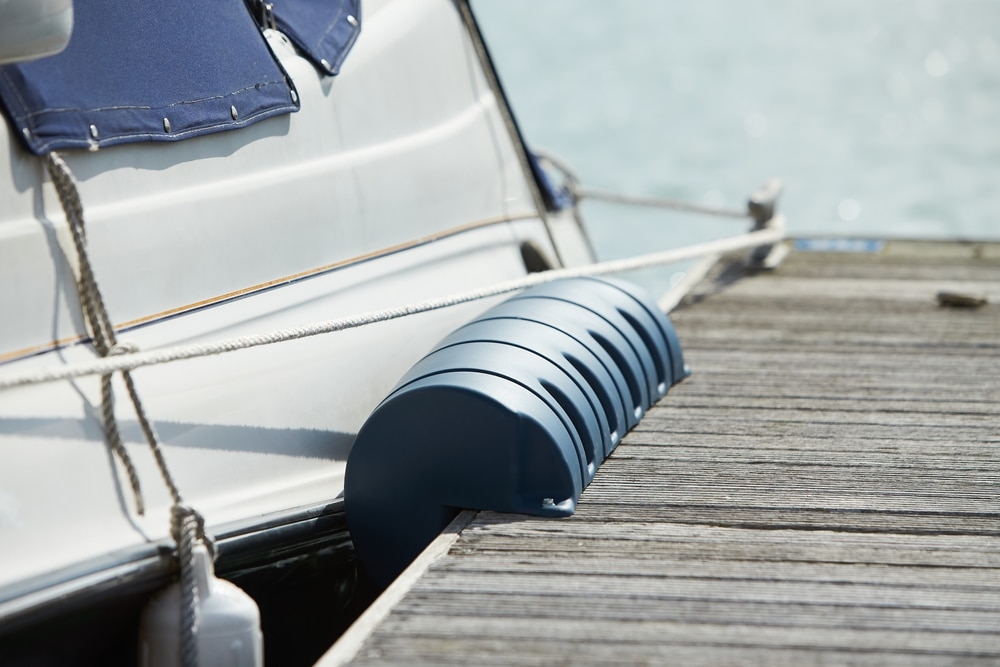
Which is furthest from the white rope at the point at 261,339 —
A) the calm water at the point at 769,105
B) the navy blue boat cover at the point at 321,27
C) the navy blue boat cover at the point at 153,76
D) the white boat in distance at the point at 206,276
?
the calm water at the point at 769,105

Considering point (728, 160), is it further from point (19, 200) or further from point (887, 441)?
point (19, 200)

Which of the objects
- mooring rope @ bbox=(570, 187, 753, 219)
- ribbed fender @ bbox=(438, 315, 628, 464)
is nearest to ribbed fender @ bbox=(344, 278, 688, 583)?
ribbed fender @ bbox=(438, 315, 628, 464)

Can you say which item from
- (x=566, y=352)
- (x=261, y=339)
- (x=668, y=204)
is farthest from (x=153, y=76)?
(x=668, y=204)

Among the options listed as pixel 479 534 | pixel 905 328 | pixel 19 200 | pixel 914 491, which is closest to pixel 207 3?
pixel 19 200

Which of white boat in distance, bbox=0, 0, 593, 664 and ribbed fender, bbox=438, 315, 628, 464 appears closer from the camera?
white boat in distance, bbox=0, 0, 593, 664

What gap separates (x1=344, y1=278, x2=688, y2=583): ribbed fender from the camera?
2775mm

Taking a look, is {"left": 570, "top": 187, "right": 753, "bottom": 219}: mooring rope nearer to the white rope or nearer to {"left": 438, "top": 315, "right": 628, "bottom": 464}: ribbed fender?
the white rope

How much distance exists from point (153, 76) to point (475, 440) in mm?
1135

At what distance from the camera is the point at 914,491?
10.3 ft

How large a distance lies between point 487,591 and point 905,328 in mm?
2869

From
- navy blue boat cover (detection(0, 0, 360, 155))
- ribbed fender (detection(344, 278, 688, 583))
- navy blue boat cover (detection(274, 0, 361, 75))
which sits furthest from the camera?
navy blue boat cover (detection(274, 0, 361, 75))

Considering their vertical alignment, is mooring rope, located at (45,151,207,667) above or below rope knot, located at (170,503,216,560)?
above

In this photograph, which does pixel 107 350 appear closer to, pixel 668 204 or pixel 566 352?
pixel 566 352

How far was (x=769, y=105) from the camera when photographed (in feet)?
65.1
